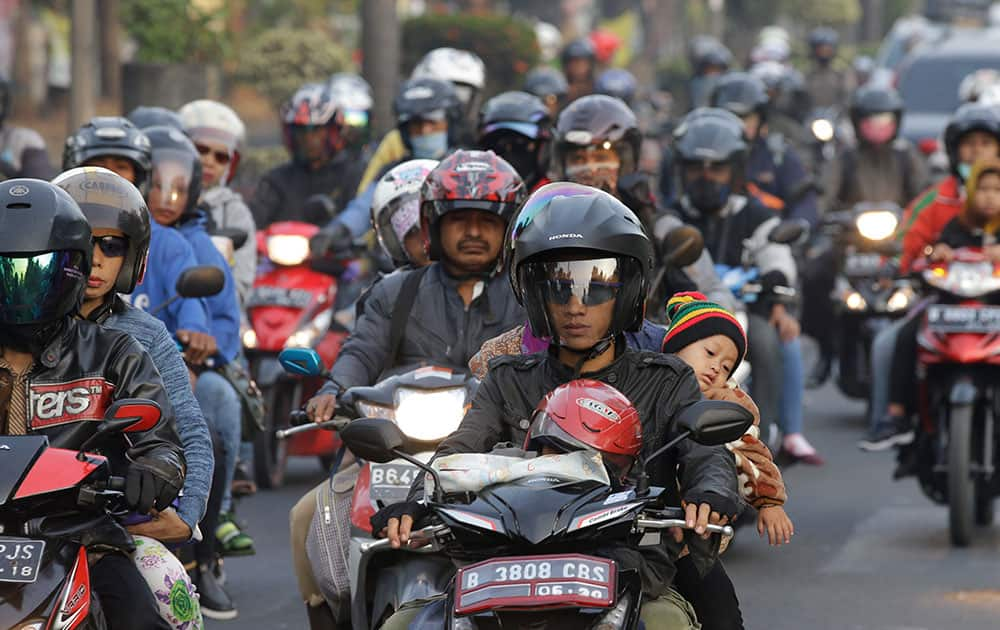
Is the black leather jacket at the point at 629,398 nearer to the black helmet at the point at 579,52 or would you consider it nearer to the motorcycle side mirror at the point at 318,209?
the motorcycle side mirror at the point at 318,209

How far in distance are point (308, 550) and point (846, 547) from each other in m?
4.26

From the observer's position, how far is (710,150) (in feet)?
37.9

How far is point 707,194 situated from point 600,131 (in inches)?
73.2

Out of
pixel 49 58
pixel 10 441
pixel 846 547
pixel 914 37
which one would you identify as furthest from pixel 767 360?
pixel 49 58

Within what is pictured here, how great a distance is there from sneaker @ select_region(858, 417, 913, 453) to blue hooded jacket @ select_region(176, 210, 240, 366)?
137 inches

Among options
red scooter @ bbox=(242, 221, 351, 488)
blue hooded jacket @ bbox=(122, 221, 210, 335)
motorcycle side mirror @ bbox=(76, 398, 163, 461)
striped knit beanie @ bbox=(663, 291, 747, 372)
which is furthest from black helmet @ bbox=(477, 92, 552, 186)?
motorcycle side mirror @ bbox=(76, 398, 163, 461)

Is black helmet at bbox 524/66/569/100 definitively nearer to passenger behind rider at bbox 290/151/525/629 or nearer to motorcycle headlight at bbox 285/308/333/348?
motorcycle headlight at bbox 285/308/333/348

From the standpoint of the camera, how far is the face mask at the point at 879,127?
1639 cm

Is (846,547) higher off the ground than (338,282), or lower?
lower

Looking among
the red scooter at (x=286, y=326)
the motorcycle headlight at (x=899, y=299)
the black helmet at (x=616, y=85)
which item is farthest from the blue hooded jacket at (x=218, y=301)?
the black helmet at (x=616, y=85)

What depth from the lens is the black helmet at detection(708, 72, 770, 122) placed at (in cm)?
1489

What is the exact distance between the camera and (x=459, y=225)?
306 inches

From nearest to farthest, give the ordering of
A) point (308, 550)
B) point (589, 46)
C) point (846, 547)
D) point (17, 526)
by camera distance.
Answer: point (17, 526)
point (308, 550)
point (846, 547)
point (589, 46)

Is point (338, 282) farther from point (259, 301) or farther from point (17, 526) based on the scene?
point (17, 526)
